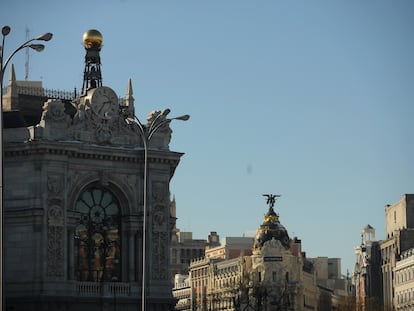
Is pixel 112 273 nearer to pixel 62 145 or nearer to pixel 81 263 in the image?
pixel 81 263

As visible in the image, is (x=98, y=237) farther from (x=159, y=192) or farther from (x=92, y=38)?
(x=92, y=38)

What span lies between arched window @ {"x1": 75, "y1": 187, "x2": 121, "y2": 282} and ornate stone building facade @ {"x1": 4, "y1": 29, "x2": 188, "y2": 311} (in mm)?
71

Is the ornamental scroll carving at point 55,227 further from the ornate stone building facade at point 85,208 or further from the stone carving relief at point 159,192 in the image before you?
the stone carving relief at point 159,192

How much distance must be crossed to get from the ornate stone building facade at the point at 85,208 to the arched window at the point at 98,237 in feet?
0.23

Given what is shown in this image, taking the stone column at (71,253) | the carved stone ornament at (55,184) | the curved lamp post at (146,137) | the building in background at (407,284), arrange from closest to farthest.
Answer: the curved lamp post at (146,137)
the carved stone ornament at (55,184)
the stone column at (71,253)
the building in background at (407,284)

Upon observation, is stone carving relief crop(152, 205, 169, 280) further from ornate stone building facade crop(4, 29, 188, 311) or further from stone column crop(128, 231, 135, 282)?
stone column crop(128, 231, 135, 282)

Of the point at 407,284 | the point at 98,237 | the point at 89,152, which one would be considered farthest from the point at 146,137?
the point at 407,284

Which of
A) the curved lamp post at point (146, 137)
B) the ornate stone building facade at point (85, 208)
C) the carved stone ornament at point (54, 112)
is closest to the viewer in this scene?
the curved lamp post at point (146, 137)

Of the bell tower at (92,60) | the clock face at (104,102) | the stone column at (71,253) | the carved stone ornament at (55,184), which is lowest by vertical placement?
the stone column at (71,253)

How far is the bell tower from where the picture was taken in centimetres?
11938

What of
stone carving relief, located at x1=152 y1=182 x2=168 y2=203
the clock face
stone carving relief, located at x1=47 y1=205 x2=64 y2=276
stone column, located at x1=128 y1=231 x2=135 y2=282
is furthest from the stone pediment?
stone column, located at x1=128 y1=231 x2=135 y2=282

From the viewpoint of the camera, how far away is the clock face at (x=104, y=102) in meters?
114

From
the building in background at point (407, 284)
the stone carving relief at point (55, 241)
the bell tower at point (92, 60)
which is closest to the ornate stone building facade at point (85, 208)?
the stone carving relief at point (55, 241)

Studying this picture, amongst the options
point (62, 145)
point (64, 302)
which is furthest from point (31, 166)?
point (64, 302)
